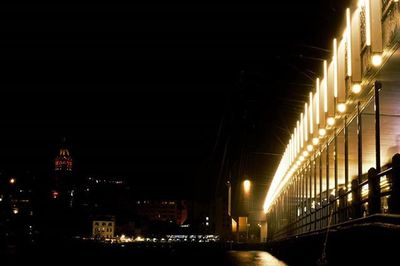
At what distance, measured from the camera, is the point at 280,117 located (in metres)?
32.0

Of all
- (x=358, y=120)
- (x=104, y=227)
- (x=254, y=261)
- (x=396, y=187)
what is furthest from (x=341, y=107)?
(x=104, y=227)

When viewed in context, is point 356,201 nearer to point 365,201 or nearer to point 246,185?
point 365,201

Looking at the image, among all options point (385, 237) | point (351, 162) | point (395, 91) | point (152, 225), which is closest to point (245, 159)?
point (351, 162)

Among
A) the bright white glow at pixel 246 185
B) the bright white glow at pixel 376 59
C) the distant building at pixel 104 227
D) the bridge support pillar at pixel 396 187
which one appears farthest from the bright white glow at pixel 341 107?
the distant building at pixel 104 227

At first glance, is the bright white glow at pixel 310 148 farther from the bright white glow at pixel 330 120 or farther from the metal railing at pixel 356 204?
the bright white glow at pixel 330 120

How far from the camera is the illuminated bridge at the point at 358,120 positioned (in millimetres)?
11016

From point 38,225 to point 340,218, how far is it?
92.3 metres

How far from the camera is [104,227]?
164 metres

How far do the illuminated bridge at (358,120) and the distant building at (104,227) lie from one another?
136 metres

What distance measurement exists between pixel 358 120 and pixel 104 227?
504 ft

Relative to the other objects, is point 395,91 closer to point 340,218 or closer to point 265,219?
point 340,218

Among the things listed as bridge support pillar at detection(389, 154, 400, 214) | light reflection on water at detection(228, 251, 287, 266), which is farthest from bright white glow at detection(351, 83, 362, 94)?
light reflection on water at detection(228, 251, 287, 266)

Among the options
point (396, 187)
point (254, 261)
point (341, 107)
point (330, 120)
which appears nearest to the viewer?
point (396, 187)

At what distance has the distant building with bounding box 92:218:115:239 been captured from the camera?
158 metres
